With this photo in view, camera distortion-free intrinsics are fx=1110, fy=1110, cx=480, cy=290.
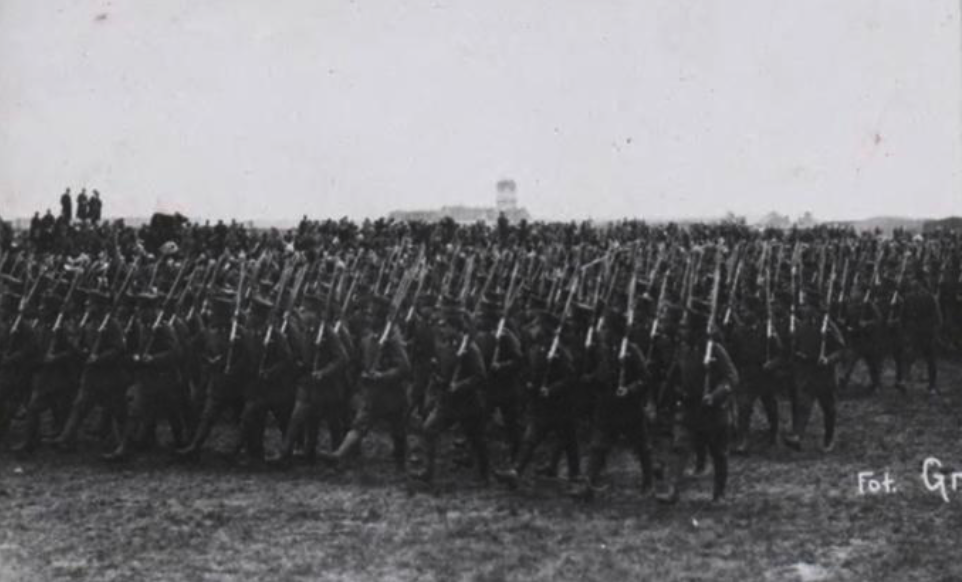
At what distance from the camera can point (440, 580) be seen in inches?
331

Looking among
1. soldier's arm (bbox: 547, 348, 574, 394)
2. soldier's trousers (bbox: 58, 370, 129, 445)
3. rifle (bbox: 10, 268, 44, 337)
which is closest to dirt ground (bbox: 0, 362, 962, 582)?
soldier's trousers (bbox: 58, 370, 129, 445)

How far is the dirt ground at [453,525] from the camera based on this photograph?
873 centimetres

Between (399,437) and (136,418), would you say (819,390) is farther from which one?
(136,418)

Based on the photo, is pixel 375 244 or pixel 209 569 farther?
pixel 375 244

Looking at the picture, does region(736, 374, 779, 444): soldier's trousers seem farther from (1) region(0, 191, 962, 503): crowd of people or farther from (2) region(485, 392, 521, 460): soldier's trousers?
(2) region(485, 392, 521, 460): soldier's trousers

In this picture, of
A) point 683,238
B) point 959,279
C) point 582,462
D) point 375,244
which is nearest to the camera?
point 582,462

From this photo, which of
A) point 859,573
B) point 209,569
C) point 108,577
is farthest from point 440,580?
point 859,573

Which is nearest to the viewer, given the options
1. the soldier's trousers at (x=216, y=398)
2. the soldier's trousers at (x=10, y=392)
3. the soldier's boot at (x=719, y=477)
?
the soldier's boot at (x=719, y=477)

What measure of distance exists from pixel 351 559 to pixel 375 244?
1911 cm

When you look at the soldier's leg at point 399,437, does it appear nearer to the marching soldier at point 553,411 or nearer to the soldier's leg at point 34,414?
the marching soldier at point 553,411

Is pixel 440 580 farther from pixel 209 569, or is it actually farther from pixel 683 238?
pixel 683 238

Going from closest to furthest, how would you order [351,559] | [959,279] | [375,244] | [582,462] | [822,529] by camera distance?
[351,559]
[822,529]
[582,462]
[959,279]
[375,244]

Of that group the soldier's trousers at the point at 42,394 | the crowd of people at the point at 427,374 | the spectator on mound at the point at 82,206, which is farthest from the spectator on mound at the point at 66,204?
the soldier's trousers at the point at 42,394
